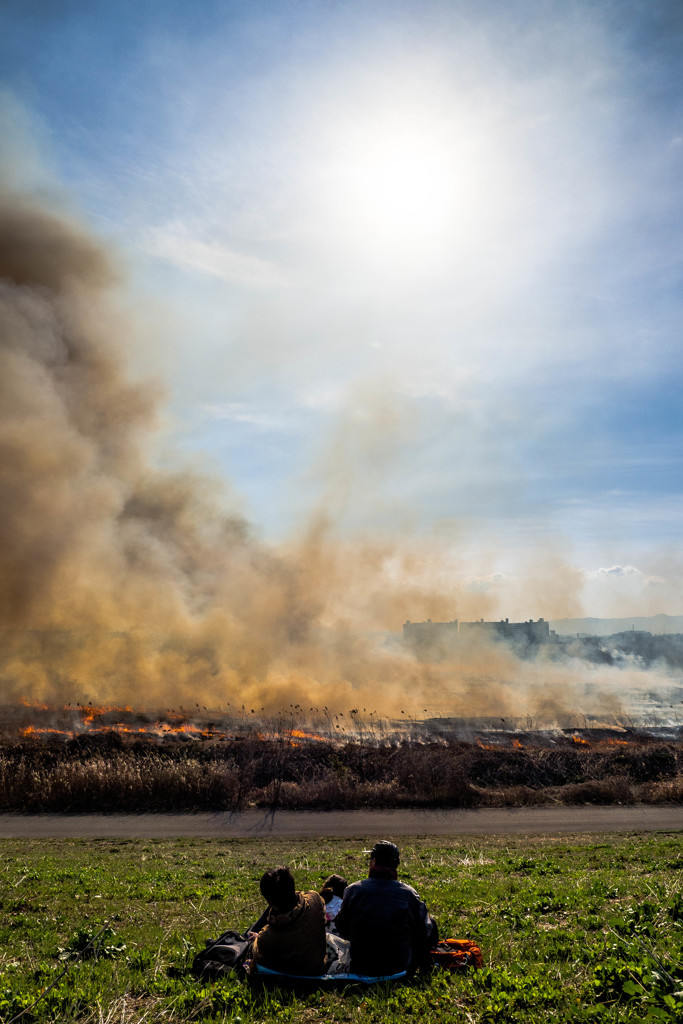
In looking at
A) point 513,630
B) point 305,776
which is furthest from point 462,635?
point 305,776

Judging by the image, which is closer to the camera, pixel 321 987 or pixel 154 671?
pixel 321 987

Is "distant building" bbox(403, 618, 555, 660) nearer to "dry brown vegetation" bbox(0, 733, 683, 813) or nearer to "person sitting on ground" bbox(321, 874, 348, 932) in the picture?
"dry brown vegetation" bbox(0, 733, 683, 813)

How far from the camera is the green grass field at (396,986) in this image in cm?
544

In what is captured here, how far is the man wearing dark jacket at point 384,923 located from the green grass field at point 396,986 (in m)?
0.31

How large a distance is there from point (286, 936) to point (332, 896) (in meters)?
1.97

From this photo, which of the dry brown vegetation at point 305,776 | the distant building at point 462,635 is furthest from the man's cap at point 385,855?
the distant building at point 462,635

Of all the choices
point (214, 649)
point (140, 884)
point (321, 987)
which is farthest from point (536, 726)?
point (321, 987)

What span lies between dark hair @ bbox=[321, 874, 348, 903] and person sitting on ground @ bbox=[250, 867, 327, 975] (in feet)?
5.82

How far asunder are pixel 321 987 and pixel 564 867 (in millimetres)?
8315

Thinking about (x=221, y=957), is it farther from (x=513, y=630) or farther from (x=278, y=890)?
(x=513, y=630)

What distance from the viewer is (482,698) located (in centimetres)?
6206

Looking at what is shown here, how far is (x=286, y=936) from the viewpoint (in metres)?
6.52

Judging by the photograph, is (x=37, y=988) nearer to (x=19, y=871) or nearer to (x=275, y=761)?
(x=19, y=871)

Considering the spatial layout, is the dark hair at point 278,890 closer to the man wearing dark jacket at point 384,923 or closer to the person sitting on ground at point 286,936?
the person sitting on ground at point 286,936
